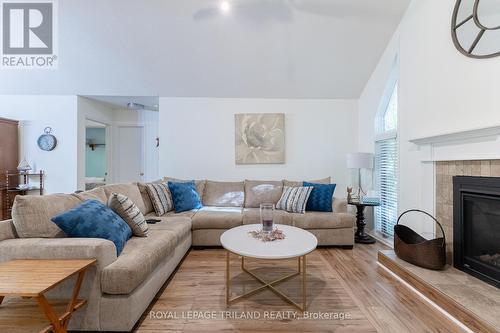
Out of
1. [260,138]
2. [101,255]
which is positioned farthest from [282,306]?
[260,138]

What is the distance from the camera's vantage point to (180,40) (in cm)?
353

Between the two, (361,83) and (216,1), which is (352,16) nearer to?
(361,83)

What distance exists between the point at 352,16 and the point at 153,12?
2646 millimetres

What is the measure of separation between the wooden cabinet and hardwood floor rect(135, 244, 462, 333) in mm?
3360

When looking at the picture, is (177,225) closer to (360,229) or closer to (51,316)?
(51,316)

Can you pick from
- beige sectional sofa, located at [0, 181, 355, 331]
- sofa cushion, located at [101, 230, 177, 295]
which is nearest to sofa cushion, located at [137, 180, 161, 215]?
beige sectional sofa, located at [0, 181, 355, 331]

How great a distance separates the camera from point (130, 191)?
9.88 ft

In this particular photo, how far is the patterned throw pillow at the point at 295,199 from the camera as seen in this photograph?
3.44 meters

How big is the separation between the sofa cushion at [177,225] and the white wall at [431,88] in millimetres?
2696

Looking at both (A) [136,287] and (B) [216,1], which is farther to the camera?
(B) [216,1]

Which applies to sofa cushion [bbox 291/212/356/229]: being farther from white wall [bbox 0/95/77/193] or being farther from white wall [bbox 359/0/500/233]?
white wall [bbox 0/95/77/193]

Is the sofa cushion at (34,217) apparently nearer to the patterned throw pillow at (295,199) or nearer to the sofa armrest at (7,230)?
the sofa armrest at (7,230)

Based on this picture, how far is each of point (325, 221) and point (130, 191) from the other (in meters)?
2.54

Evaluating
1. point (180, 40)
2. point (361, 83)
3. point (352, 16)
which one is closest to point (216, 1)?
point (180, 40)
